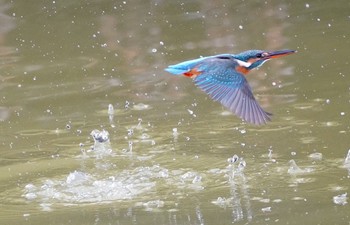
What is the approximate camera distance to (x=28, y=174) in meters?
5.91

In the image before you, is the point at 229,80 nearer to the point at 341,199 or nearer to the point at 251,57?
the point at 251,57

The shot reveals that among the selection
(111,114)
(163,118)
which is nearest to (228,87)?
(163,118)

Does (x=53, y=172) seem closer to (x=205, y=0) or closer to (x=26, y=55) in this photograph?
(x=26, y=55)

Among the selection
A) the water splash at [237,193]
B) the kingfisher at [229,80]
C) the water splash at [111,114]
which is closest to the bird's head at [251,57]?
the kingfisher at [229,80]

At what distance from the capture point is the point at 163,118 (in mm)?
6871

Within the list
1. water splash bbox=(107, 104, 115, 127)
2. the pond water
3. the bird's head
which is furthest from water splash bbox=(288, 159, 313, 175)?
water splash bbox=(107, 104, 115, 127)

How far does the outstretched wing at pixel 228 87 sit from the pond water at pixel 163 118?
1.60ft

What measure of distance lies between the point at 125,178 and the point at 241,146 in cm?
83

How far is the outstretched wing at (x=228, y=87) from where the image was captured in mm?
5051

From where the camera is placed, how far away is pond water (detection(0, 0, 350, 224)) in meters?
5.28

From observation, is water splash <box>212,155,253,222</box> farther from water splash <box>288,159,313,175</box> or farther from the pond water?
water splash <box>288,159,313,175</box>

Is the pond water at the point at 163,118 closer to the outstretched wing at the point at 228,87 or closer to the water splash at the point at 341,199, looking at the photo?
the water splash at the point at 341,199

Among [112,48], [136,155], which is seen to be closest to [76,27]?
[112,48]

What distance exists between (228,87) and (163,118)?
173cm
